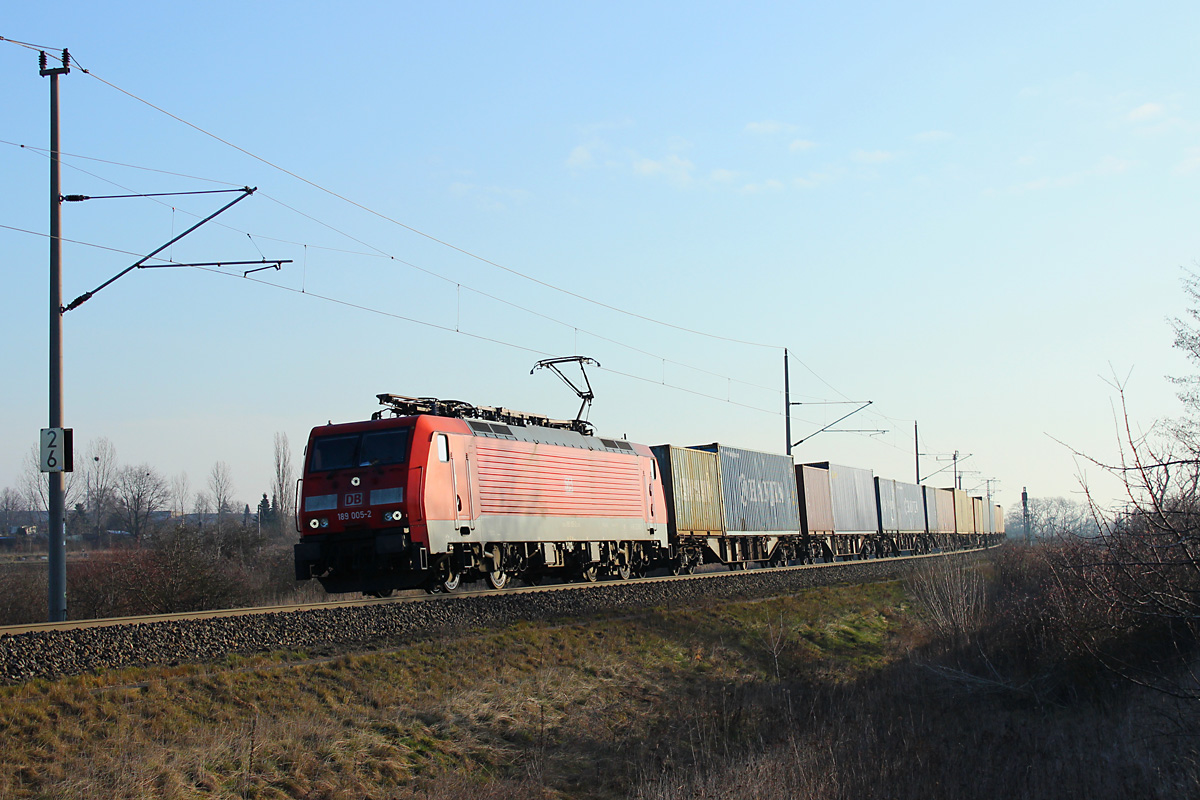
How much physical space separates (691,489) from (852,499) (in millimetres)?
15214

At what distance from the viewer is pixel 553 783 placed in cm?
1145

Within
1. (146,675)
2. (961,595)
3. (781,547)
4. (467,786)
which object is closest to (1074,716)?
(961,595)

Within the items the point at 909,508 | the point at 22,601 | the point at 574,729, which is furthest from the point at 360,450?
the point at 909,508

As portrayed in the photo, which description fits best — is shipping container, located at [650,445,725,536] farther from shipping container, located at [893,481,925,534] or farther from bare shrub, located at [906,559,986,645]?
shipping container, located at [893,481,925,534]

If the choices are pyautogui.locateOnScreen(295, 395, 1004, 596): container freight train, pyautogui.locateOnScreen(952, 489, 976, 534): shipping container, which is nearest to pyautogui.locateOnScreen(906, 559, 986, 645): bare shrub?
pyautogui.locateOnScreen(295, 395, 1004, 596): container freight train

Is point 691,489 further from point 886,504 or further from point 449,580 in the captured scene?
point 886,504

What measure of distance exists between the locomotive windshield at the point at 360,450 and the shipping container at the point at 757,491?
46.5ft

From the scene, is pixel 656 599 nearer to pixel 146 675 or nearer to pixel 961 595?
pixel 961 595

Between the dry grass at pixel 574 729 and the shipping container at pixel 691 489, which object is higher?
the shipping container at pixel 691 489

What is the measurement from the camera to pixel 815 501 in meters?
36.8

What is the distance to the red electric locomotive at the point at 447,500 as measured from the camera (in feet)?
56.3

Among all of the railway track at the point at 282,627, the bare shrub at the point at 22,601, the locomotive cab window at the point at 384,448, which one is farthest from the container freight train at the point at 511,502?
the bare shrub at the point at 22,601

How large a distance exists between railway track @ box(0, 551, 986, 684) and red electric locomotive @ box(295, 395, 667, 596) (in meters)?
1.07

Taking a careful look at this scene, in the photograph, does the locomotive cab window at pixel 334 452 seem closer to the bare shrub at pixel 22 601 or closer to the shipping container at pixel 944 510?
the bare shrub at pixel 22 601
